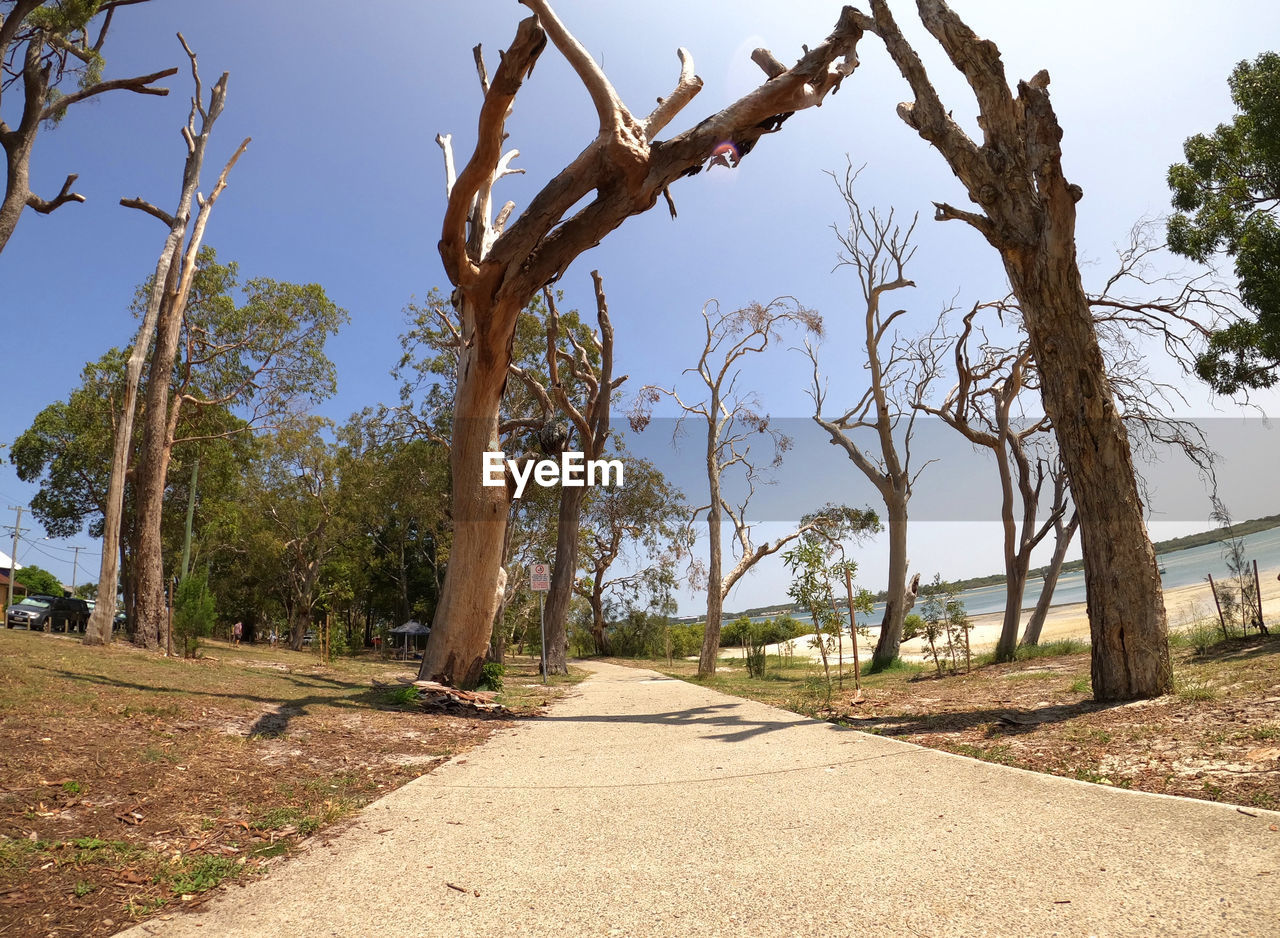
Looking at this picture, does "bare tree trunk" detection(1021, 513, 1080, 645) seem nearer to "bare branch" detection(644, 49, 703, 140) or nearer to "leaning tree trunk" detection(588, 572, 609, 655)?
"bare branch" detection(644, 49, 703, 140)

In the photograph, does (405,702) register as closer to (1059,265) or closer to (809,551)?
(809,551)

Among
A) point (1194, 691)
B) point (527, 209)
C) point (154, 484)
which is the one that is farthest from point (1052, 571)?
point (154, 484)

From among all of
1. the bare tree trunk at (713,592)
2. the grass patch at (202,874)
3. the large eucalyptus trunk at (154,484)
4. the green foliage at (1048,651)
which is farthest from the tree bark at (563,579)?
the grass patch at (202,874)

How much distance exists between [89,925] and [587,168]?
8.33m

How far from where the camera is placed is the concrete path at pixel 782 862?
249 cm

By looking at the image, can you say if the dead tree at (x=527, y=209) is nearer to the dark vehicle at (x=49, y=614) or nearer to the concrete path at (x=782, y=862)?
the concrete path at (x=782, y=862)

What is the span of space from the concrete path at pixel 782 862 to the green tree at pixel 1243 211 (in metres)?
10.3

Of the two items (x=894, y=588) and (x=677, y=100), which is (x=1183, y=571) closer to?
(x=894, y=588)

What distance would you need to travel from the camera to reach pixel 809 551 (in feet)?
41.5

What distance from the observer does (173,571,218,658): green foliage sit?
43.0 ft

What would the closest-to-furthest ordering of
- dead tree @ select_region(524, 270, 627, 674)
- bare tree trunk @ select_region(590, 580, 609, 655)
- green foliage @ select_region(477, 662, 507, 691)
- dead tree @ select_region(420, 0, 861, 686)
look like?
dead tree @ select_region(420, 0, 861, 686) → green foliage @ select_region(477, 662, 507, 691) → dead tree @ select_region(524, 270, 627, 674) → bare tree trunk @ select_region(590, 580, 609, 655)

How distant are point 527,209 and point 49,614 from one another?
27.5m

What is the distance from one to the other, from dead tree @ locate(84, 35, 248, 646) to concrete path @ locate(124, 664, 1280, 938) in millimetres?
11108

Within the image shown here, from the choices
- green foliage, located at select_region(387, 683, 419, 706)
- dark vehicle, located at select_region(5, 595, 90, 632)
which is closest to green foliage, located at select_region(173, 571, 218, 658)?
green foliage, located at select_region(387, 683, 419, 706)
